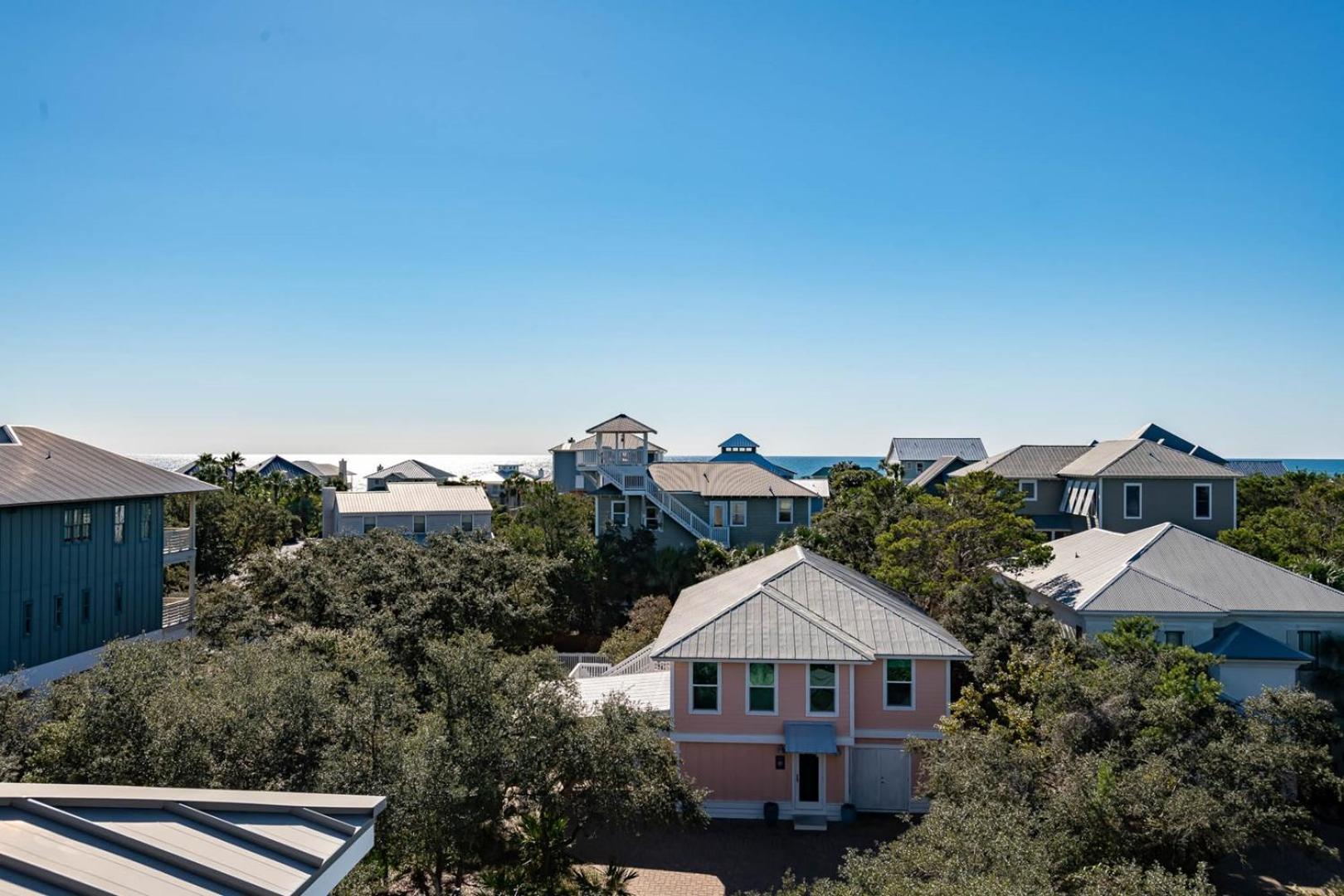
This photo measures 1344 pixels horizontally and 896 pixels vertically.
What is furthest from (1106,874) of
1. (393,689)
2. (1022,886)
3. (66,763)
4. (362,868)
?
(66,763)

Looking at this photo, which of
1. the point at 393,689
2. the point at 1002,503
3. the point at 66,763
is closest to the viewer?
the point at 66,763

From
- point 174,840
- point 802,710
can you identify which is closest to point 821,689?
point 802,710

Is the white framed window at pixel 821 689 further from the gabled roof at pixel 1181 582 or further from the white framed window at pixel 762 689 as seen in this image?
the gabled roof at pixel 1181 582

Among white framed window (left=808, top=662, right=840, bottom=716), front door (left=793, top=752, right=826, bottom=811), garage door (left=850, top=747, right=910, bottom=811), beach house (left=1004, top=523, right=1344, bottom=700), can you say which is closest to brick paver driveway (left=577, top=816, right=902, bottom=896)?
garage door (left=850, top=747, right=910, bottom=811)

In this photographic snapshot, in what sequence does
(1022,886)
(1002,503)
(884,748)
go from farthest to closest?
(1002,503)
(884,748)
(1022,886)

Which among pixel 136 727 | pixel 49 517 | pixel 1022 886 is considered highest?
pixel 49 517

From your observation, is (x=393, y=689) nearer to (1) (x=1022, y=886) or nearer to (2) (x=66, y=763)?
(2) (x=66, y=763)

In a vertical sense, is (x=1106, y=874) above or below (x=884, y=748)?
above

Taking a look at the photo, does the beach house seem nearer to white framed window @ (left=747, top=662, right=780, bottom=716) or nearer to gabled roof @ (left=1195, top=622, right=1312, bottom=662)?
gabled roof @ (left=1195, top=622, right=1312, bottom=662)
